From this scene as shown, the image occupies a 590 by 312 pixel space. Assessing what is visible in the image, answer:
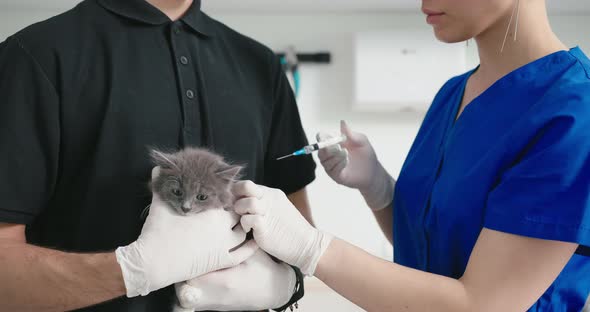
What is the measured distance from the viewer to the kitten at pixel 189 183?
41.0 inches

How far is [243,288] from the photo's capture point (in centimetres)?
110

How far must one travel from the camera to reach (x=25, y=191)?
1007 millimetres

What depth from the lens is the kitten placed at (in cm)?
104

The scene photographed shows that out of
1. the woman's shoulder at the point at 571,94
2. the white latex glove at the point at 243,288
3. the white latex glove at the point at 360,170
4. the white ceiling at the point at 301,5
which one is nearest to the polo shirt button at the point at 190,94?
the white latex glove at the point at 243,288

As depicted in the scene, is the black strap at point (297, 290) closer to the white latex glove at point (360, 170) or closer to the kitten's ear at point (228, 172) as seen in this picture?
the kitten's ear at point (228, 172)

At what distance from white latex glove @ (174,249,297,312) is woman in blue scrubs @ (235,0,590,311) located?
2.4 inches

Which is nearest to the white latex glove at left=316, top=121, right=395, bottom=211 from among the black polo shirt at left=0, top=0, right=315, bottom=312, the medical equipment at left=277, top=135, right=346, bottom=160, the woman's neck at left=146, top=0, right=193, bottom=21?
the medical equipment at left=277, top=135, right=346, bottom=160

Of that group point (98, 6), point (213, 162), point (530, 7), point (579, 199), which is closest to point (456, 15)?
point (530, 7)

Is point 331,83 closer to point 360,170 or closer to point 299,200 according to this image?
point 360,170

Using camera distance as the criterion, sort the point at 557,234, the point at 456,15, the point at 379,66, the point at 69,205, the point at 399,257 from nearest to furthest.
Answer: the point at 557,234 < the point at 69,205 < the point at 456,15 < the point at 399,257 < the point at 379,66

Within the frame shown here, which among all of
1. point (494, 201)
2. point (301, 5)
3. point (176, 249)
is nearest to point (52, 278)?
point (176, 249)

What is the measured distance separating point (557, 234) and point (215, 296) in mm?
699

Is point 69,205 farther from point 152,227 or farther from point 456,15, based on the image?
point 456,15

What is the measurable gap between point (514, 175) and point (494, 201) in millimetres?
67
